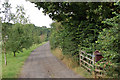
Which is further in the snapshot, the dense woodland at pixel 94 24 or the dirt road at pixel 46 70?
the dirt road at pixel 46 70

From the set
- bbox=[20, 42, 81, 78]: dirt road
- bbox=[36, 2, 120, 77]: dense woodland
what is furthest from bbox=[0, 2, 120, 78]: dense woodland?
bbox=[20, 42, 81, 78]: dirt road

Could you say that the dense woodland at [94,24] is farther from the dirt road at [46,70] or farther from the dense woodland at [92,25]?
the dirt road at [46,70]

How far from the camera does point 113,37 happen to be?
6.07 meters

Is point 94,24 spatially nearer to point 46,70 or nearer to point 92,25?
point 92,25

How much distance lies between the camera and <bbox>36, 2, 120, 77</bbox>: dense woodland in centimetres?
624

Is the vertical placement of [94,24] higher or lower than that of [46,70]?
higher

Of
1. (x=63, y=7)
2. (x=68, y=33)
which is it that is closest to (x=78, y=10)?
(x=63, y=7)

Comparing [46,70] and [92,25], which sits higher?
[92,25]

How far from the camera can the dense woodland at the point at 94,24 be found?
6.24 meters

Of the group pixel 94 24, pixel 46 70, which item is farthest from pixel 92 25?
pixel 46 70

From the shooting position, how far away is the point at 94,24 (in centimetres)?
964

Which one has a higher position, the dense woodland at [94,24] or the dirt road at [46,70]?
the dense woodland at [94,24]

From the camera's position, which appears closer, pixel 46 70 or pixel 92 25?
pixel 92 25

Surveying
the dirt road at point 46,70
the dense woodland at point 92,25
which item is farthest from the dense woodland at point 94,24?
the dirt road at point 46,70
